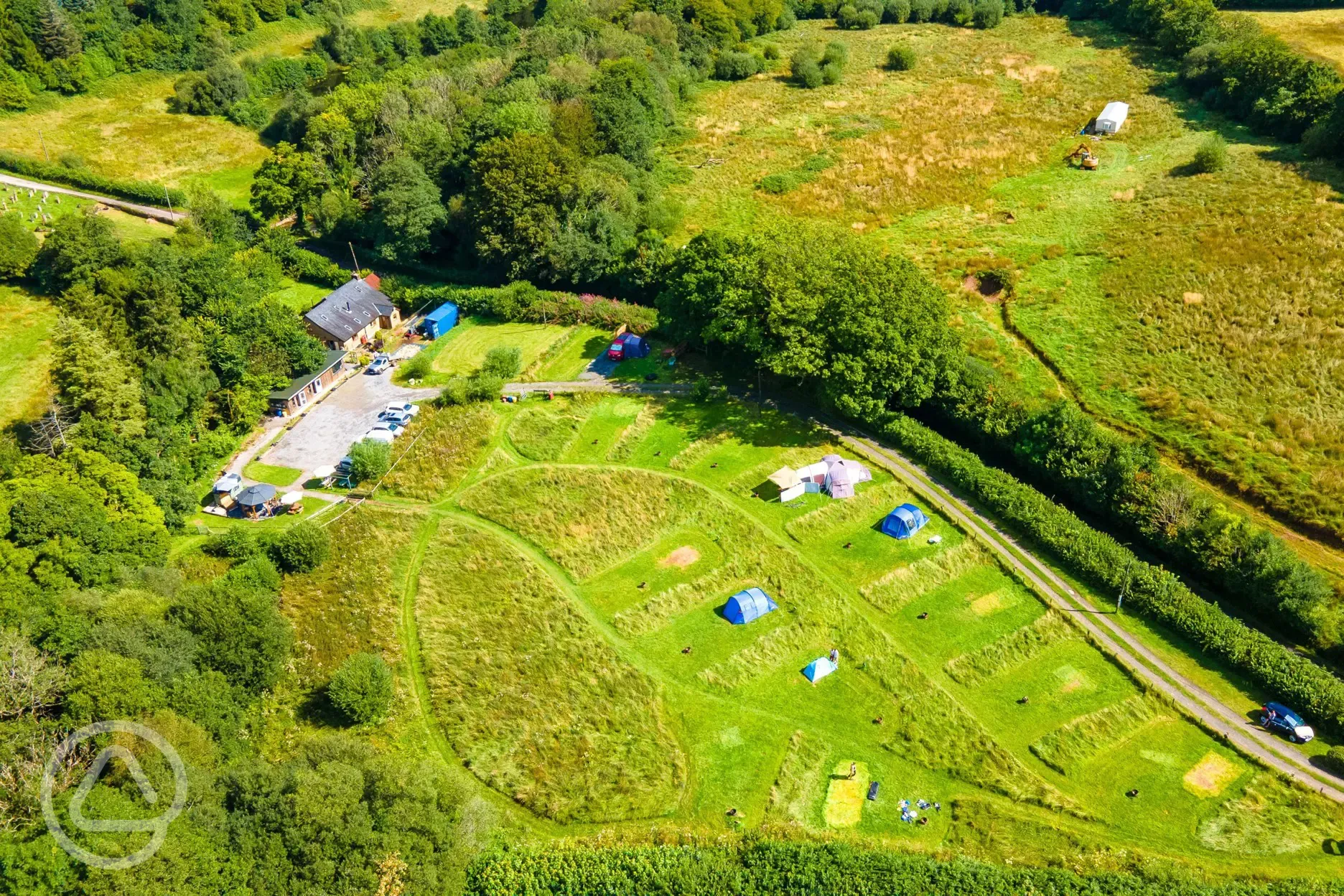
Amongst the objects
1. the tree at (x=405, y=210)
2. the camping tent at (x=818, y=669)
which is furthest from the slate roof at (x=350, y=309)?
the camping tent at (x=818, y=669)

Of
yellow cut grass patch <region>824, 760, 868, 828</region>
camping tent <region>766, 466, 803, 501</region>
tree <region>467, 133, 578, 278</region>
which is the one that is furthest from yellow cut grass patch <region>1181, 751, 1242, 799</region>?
tree <region>467, 133, 578, 278</region>

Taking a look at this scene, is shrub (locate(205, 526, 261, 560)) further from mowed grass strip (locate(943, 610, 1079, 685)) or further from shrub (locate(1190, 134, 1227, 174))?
shrub (locate(1190, 134, 1227, 174))

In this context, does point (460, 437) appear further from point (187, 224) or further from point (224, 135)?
point (224, 135)

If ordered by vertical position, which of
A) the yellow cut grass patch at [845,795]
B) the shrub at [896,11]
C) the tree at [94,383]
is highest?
the shrub at [896,11]

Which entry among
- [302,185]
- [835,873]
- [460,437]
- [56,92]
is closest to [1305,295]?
[835,873]

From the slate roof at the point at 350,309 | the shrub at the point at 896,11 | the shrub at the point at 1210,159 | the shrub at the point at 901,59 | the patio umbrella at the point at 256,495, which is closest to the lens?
the patio umbrella at the point at 256,495

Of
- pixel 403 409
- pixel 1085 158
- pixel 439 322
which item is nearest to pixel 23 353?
pixel 403 409

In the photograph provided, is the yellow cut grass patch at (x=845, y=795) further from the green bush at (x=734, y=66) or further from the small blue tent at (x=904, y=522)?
the green bush at (x=734, y=66)
